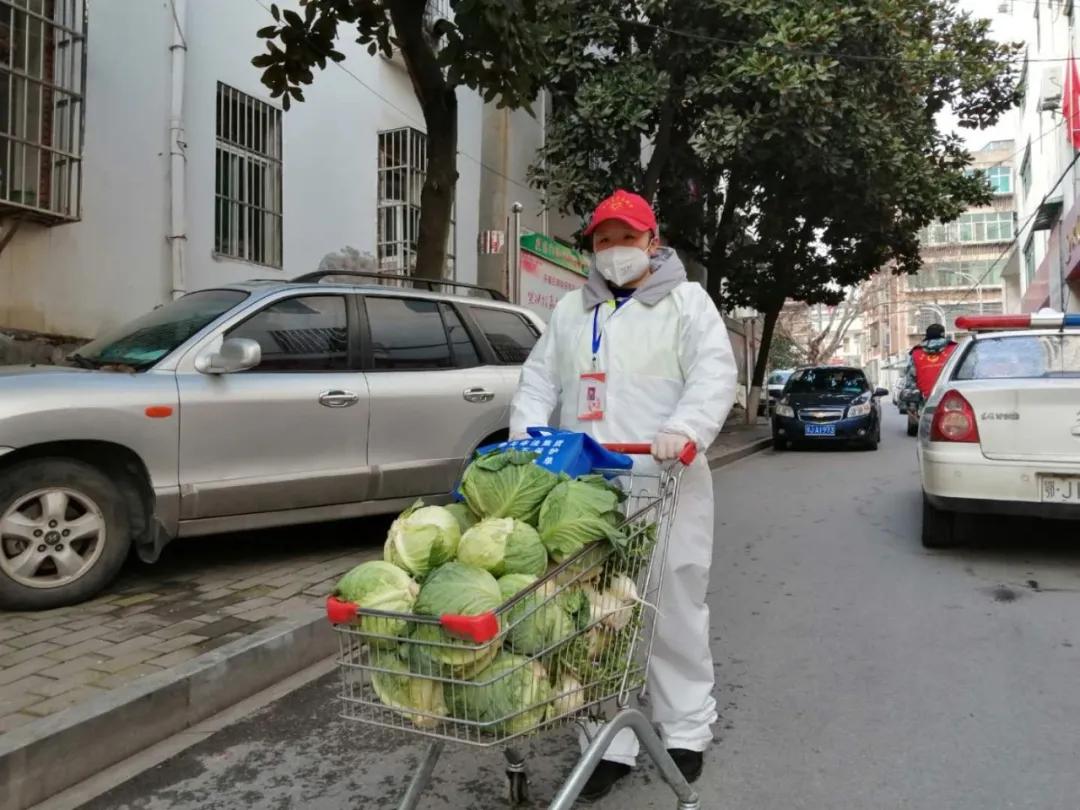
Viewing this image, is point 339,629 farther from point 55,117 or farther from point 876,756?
point 55,117

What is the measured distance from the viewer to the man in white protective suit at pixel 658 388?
2682 mm

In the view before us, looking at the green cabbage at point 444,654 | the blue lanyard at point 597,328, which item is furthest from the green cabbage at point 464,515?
the blue lanyard at point 597,328

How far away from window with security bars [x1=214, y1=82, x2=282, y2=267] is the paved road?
647 cm

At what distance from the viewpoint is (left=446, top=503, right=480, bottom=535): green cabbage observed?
A: 7.26ft

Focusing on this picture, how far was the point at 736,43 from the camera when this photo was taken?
11.8m

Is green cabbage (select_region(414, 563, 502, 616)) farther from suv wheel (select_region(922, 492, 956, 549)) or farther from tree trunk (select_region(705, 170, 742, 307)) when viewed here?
tree trunk (select_region(705, 170, 742, 307))

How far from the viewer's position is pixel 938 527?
6.13 metres

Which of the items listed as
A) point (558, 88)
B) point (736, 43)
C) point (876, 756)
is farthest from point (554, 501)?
point (558, 88)

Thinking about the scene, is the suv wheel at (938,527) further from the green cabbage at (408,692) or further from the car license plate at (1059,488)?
the green cabbage at (408,692)

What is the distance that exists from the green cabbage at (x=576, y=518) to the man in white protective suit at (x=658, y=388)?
580mm

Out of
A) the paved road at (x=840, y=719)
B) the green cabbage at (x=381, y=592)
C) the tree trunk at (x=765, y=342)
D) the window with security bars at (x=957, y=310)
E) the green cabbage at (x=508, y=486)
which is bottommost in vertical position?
the paved road at (x=840, y=719)

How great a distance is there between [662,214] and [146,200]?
9782 mm

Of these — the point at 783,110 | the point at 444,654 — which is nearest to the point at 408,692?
the point at 444,654

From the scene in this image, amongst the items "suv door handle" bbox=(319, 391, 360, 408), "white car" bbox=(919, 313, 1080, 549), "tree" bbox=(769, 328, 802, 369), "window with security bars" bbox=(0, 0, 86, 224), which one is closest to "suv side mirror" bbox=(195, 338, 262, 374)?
"suv door handle" bbox=(319, 391, 360, 408)
